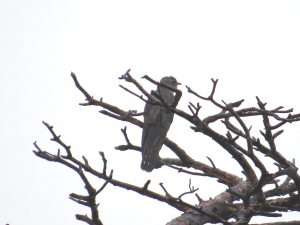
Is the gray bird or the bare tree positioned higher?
the gray bird

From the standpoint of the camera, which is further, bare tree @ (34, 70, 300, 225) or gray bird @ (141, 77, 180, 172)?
gray bird @ (141, 77, 180, 172)

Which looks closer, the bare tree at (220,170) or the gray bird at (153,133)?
the bare tree at (220,170)

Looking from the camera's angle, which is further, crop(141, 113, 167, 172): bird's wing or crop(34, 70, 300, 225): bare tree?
crop(141, 113, 167, 172): bird's wing

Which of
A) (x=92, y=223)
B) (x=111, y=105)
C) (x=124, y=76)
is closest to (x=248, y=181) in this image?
(x=111, y=105)

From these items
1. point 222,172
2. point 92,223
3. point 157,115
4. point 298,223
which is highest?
point 157,115

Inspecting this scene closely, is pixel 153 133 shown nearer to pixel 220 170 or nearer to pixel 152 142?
pixel 152 142

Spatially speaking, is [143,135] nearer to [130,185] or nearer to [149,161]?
[149,161]

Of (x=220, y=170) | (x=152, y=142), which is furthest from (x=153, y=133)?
(x=220, y=170)

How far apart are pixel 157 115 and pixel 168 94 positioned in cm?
115

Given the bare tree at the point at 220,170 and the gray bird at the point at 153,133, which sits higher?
the gray bird at the point at 153,133

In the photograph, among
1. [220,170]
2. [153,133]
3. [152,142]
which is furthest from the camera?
[153,133]

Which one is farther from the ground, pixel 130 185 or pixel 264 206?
pixel 130 185

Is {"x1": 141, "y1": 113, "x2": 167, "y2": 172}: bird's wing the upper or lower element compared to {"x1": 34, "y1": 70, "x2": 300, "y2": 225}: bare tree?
upper

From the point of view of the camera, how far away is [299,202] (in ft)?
13.4
